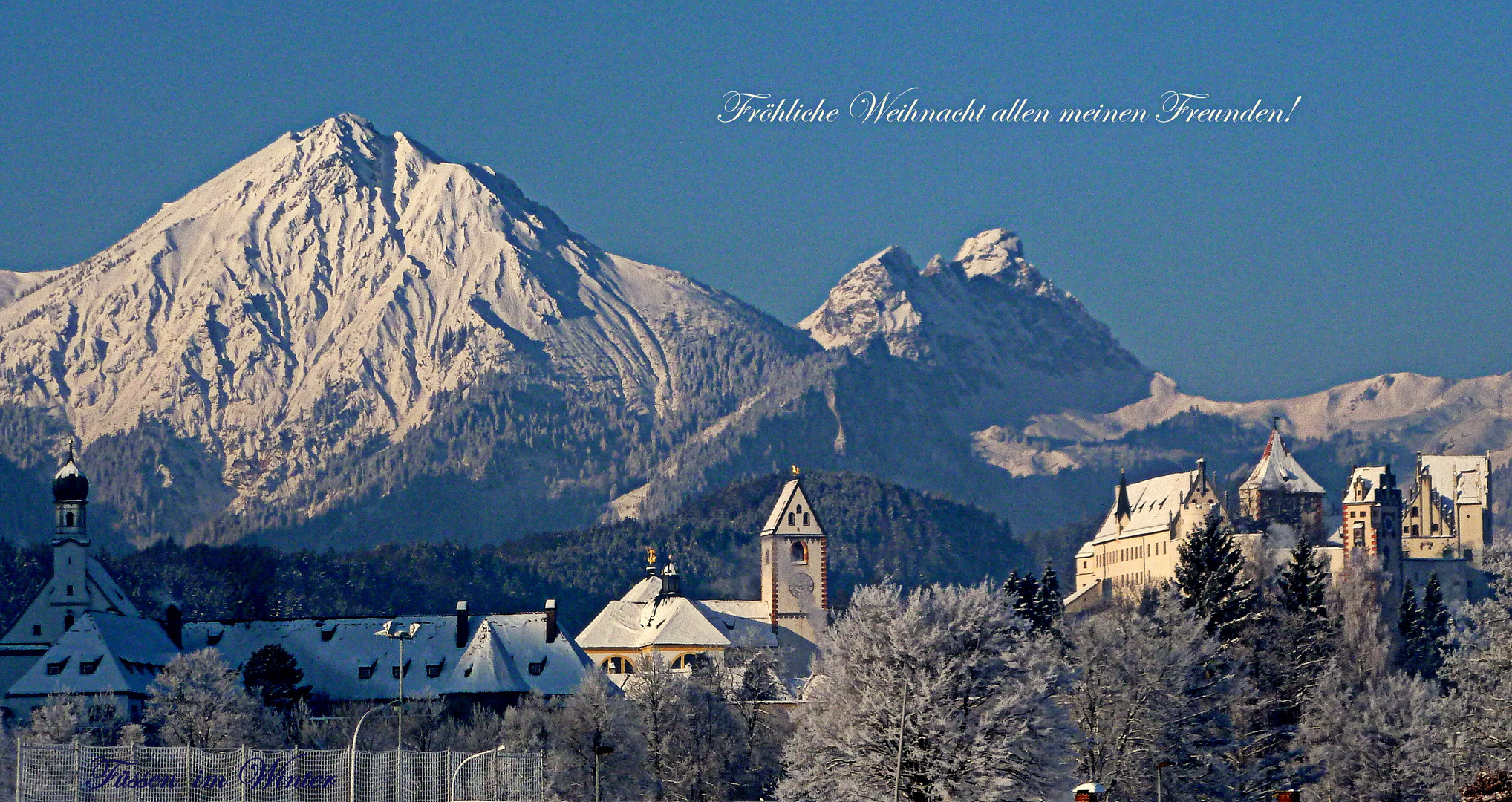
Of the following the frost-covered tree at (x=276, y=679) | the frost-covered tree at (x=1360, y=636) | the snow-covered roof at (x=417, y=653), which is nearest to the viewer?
the frost-covered tree at (x=276, y=679)

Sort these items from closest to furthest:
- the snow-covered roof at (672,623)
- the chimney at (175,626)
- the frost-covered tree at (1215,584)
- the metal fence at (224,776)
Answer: the metal fence at (224,776) → the frost-covered tree at (1215,584) → the chimney at (175,626) → the snow-covered roof at (672,623)

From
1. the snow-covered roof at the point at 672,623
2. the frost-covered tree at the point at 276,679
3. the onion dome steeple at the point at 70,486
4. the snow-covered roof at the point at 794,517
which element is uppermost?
the onion dome steeple at the point at 70,486

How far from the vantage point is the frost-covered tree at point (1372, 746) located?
120m

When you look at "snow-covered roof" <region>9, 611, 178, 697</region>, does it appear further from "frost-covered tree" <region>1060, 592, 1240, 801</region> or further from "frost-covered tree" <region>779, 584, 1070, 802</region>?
"frost-covered tree" <region>779, 584, 1070, 802</region>

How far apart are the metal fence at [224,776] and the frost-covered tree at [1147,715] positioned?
3541 cm

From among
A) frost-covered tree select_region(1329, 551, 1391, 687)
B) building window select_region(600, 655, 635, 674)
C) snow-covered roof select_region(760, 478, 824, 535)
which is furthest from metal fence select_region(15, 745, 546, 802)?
snow-covered roof select_region(760, 478, 824, 535)

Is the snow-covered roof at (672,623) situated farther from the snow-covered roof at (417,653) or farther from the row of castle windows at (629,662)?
the snow-covered roof at (417,653)

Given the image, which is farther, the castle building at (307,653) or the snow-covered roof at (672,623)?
the snow-covered roof at (672,623)

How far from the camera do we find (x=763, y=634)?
18362cm

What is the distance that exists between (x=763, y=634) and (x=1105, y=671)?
250 ft

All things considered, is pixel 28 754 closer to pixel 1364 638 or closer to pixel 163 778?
pixel 163 778

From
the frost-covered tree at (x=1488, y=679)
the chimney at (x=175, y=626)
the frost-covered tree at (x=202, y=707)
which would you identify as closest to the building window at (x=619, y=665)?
the chimney at (x=175, y=626)

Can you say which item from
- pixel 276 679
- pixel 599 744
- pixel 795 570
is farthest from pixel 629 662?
pixel 599 744

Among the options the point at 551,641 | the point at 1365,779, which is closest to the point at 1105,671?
the point at 1365,779
